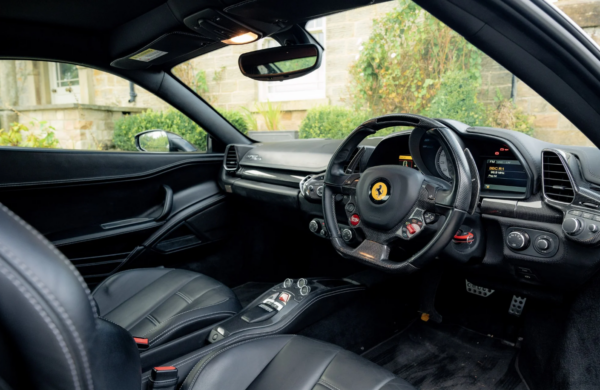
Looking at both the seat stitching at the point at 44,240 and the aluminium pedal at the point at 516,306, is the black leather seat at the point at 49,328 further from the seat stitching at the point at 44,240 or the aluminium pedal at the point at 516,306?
the aluminium pedal at the point at 516,306

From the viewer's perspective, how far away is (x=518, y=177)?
165 centimetres

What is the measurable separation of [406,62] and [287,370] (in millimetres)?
3071

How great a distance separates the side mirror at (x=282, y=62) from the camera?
213 centimetres

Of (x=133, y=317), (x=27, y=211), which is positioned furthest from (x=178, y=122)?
(x=133, y=317)

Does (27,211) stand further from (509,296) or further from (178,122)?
(509,296)

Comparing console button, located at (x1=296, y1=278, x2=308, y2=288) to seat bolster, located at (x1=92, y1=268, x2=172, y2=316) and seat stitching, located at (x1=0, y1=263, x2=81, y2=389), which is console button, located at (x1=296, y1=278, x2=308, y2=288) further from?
seat stitching, located at (x1=0, y1=263, x2=81, y2=389)

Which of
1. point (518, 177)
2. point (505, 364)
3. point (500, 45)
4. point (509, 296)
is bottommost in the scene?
point (505, 364)

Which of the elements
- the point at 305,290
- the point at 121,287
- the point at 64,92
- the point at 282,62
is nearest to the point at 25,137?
the point at 64,92

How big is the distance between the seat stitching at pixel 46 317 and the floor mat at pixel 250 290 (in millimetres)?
2233

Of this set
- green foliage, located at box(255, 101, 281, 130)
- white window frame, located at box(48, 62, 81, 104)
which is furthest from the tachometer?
white window frame, located at box(48, 62, 81, 104)

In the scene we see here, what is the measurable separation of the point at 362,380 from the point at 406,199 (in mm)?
623

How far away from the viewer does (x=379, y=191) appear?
160 centimetres

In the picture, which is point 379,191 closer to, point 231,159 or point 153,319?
point 153,319

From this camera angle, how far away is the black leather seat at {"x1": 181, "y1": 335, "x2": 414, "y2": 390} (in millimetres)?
1200
